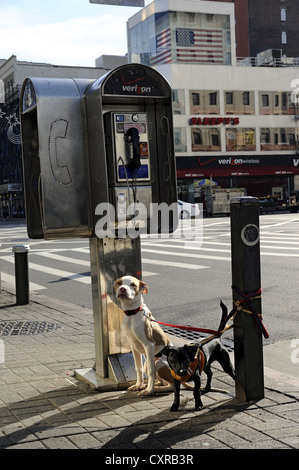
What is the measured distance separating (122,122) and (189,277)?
7568 mm

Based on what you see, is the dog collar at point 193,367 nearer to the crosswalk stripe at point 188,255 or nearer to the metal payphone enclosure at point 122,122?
the metal payphone enclosure at point 122,122

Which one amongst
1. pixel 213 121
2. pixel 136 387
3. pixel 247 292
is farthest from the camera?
pixel 213 121

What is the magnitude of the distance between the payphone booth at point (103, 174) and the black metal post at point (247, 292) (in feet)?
3.45

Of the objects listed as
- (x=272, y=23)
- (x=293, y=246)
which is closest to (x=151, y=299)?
(x=293, y=246)

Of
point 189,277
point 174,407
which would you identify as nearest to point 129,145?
point 174,407

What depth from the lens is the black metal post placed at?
4480 millimetres

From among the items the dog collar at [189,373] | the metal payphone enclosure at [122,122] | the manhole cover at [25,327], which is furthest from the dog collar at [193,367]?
the manhole cover at [25,327]

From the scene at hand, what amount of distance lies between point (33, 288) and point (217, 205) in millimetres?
34100

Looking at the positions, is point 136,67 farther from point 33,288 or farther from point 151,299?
point 33,288

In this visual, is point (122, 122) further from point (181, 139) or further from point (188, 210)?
point (181, 139)

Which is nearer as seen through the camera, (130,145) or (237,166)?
(130,145)

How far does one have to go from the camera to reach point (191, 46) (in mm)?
57500

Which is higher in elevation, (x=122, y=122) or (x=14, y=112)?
(x=14, y=112)

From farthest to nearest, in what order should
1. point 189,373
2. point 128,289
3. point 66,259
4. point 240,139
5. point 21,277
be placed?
point 240,139 → point 66,259 → point 21,277 → point 128,289 → point 189,373
